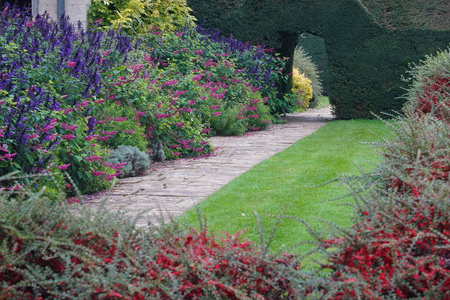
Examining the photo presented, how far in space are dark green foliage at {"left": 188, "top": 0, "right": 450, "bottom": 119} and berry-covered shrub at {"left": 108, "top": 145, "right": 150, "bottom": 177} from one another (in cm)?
889

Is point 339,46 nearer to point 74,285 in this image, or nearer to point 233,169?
point 233,169

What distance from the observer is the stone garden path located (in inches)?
212

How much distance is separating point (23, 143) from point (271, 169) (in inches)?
134

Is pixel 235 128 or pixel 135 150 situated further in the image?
pixel 235 128

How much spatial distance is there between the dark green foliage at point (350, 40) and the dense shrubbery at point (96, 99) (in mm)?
3120

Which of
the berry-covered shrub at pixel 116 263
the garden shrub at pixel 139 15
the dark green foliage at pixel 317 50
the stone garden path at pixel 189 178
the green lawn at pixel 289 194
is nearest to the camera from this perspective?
the berry-covered shrub at pixel 116 263

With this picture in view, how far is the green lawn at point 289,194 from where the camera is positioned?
4574 mm

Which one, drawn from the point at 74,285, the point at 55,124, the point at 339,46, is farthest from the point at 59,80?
the point at 339,46

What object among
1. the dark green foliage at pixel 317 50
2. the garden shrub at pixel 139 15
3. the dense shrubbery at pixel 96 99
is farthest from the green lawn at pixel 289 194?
the dark green foliage at pixel 317 50

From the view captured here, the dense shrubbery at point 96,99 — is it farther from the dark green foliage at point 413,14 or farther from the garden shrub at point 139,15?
the dark green foliage at point 413,14

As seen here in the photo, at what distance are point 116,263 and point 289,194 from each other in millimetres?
3653

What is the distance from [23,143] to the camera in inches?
196

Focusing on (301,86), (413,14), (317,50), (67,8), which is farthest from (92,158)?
(317,50)

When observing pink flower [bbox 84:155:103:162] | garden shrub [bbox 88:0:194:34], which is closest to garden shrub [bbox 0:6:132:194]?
pink flower [bbox 84:155:103:162]
